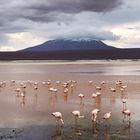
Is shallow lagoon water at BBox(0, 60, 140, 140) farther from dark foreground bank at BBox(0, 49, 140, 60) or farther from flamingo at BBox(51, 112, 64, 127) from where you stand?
dark foreground bank at BBox(0, 49, 140, 60)

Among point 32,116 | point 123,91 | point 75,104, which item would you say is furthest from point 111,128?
point 123,91

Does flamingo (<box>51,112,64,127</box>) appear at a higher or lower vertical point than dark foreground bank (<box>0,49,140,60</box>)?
lower

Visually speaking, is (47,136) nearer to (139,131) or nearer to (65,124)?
(65,124)

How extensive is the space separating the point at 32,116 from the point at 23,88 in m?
9.59

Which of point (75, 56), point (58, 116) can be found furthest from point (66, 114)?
point (75, 56)

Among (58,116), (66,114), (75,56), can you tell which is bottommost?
(66,114)

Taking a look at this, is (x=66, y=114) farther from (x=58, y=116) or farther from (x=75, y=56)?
(x=75, y=56)

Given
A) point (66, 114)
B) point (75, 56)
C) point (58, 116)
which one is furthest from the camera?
point (75, 56)

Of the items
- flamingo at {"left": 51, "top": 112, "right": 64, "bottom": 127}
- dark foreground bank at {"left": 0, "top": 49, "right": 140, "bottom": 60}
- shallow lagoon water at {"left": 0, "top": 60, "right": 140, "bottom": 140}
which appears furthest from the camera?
dark foreground bank at {"left": 0, "top": 49, "right": 140, "bottom": 60}

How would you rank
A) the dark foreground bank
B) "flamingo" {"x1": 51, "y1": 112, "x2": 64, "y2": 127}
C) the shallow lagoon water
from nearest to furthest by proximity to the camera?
the shallow lagoon water, "flamingo" {"x1": 51, "y1": 112, "x2": 64, "y2": 127}, the dark foreground bank

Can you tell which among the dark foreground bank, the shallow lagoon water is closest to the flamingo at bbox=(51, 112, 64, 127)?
the shallow lagoon water

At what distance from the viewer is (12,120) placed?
19.8m

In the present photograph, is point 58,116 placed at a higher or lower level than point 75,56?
lower

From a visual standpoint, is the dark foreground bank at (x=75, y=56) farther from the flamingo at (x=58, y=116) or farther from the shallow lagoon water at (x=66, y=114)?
the flamingo at (x=58, y=116)
